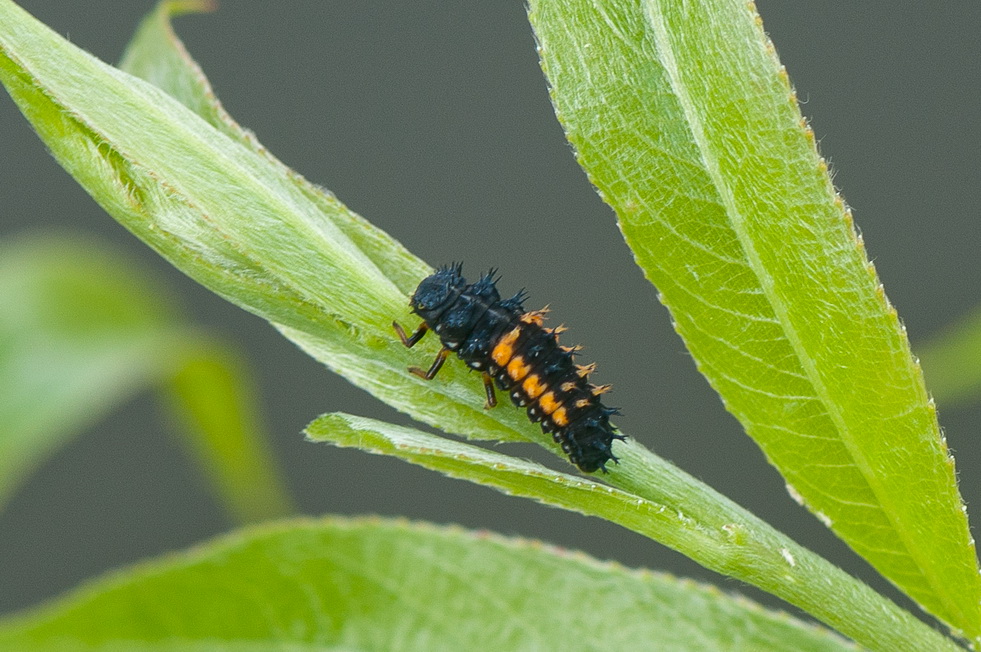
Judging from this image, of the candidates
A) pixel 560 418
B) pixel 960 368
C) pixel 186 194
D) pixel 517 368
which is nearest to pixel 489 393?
pixel 560 418

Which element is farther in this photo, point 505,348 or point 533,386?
point 505,348

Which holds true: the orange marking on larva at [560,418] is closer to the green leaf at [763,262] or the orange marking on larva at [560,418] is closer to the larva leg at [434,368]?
the larva leg at [434,368]

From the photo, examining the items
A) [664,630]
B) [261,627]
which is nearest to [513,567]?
[664,630]

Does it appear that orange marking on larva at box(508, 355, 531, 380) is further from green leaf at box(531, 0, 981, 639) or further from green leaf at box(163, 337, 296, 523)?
green leaf at box(163, 337, 296, 523)

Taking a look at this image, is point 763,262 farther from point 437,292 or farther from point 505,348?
point 505,348

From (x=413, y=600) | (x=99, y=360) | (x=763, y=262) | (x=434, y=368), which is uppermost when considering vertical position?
(x=763, y=262)

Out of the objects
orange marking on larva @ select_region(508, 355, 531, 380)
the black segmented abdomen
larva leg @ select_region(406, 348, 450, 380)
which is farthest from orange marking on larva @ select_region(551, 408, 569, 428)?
larva leg @ select_region(406, 348, 450, 380)
